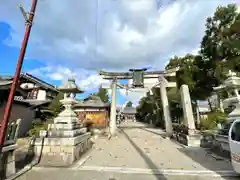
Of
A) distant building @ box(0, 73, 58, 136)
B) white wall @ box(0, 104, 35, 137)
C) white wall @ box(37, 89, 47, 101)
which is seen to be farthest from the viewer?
white wall @ box(37, 89, 47, 101)

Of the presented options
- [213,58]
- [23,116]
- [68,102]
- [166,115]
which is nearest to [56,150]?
[68,102]

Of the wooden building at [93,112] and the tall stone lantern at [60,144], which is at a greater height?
the wooden building at [93,112]

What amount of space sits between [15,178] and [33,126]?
41.6ft

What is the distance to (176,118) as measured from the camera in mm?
31484

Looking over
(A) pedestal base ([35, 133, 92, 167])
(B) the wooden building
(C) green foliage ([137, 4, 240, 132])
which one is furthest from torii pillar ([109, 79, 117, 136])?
(A) pedestal base ([35, 133, 92, 167])

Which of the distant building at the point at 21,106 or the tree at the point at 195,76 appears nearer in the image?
the distant building at the point at 21,106

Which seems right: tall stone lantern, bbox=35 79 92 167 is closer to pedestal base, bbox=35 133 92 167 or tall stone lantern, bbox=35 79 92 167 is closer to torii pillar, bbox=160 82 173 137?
pedestal base, bbox=35 133 92 167

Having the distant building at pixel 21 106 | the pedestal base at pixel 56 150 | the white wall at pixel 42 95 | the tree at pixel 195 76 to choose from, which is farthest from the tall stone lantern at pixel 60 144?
the white wall at pixel 42 95

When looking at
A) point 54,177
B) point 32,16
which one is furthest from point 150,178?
point 32,16

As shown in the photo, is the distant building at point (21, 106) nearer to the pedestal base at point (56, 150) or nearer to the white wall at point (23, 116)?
the white wall at point (23, 116)

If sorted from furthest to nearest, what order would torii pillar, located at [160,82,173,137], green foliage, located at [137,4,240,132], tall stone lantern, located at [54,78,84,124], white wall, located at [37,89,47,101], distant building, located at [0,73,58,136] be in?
1. white wall, located at [37,89,47,101]
2. green foliage, located at [137,4,240,132]
3. torii pillar, located at [160,82,173,137]
4. distant building, located at [0,73,58,136]
5. tall stone lantern, located at [54,78,84,124]

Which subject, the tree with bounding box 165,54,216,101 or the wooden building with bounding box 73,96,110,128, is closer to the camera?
the tree with bounding box 165,54,216,101

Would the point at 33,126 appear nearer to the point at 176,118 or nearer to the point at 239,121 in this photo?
the point at 239,121

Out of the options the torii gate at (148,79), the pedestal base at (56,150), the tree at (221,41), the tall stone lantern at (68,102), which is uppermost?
the tree at (221,41)
